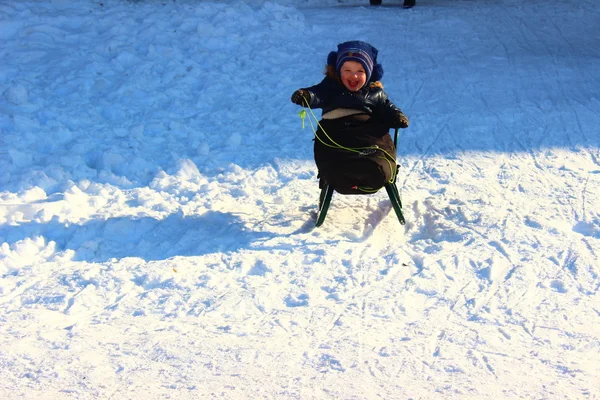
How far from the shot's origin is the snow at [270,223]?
3928 mm

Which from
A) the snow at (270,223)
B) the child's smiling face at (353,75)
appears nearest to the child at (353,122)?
the child's smiling face at (353,75)

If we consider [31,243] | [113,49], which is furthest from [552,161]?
[113,49]

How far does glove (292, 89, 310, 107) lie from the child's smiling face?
0.30 metres

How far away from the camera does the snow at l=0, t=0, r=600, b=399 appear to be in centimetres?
393

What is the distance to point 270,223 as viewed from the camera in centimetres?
562

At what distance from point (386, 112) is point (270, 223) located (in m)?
1.18

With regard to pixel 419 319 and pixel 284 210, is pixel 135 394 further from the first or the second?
pixel 284 210

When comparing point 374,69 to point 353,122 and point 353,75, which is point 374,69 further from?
point 353,122

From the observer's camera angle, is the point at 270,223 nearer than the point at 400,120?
No

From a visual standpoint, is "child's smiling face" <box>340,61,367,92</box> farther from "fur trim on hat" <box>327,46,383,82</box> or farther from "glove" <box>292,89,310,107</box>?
"glove" <box>292,89,310,107</box>

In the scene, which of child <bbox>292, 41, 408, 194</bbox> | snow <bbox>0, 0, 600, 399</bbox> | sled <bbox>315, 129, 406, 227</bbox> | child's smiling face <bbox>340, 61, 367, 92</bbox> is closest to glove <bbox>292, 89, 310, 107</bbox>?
child <bbox>292, 41, 408, 194</bbox>

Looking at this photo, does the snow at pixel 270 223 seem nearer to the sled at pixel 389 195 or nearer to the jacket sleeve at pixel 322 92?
the sled at pixel 389 195

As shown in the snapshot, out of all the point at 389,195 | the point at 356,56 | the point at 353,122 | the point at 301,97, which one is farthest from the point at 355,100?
the point at 389,195

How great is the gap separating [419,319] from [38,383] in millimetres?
2044
